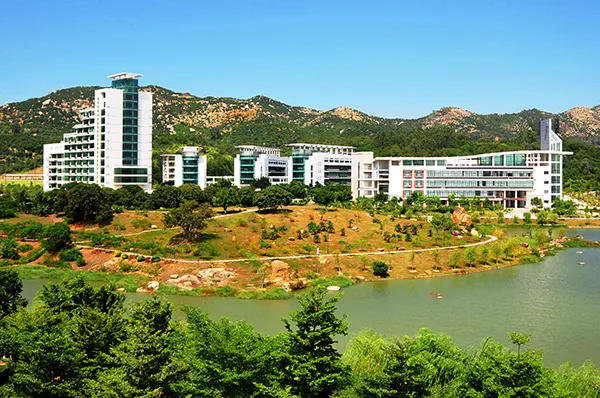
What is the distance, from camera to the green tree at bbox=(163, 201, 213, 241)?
3288 cm

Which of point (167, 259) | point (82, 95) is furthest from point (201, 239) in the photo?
point (82, 95)

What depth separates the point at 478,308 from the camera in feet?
78.4

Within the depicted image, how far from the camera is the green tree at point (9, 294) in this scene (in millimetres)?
17125

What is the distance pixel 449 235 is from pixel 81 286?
27619mm

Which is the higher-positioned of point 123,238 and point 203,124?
point 203,124

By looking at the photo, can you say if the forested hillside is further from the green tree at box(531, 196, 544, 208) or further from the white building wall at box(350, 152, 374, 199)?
the green tree at box(531, 196, 544, 208)

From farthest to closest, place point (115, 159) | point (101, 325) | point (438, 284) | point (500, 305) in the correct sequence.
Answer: point (115, 159)
point (438, 284)
point (500, 305)
point (101, 325)

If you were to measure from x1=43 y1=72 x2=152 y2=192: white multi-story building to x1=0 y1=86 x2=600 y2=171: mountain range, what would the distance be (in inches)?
940

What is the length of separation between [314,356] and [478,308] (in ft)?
45.7

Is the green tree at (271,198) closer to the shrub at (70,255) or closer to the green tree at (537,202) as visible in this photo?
the shrub at (70,255)

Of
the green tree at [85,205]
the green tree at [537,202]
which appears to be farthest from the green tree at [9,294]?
the green tree at [537,202]

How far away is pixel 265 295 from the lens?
26.0m

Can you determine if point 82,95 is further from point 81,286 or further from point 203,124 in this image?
point 81,286

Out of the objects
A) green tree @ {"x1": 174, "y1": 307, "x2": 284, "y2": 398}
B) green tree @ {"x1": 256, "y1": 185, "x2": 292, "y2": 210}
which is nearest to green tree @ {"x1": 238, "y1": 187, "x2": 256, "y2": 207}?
green tree @ {"x1": 256, "y1": 185, "x2": 292, "y2": 210}
